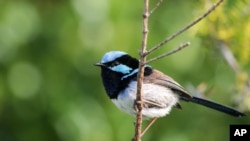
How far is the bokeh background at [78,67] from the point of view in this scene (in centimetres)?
639

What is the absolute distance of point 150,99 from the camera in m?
4.68

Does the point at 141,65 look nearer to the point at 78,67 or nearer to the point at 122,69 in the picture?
the point at 122,69

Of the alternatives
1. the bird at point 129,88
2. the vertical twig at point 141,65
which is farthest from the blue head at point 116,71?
the vertical twig at point 141,65

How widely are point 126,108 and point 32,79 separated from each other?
2.37m

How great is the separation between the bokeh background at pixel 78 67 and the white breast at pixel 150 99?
1.47 meters

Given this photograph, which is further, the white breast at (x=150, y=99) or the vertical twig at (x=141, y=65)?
the white breast at (x=150, y=99)

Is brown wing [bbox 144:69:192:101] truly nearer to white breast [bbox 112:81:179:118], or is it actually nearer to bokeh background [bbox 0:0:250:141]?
white breast [bbox 112:81:179:118]

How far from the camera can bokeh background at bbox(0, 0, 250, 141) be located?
639 cm

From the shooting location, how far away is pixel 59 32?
6648 mm

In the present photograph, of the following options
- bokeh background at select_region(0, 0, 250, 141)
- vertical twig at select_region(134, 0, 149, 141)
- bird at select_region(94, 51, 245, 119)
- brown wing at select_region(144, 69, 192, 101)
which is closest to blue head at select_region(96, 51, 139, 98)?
bird at select_region(94, 51, 245, 119)

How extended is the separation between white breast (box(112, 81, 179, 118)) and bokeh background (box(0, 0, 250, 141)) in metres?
1.47

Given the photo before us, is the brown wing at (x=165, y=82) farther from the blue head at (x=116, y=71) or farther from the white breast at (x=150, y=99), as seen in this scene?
the blue head at (x=116, y=71)

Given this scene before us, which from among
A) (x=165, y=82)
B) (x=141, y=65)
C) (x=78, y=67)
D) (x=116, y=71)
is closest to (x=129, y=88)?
(x=116, y=71)

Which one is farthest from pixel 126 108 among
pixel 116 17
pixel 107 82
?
pixel 116 17
